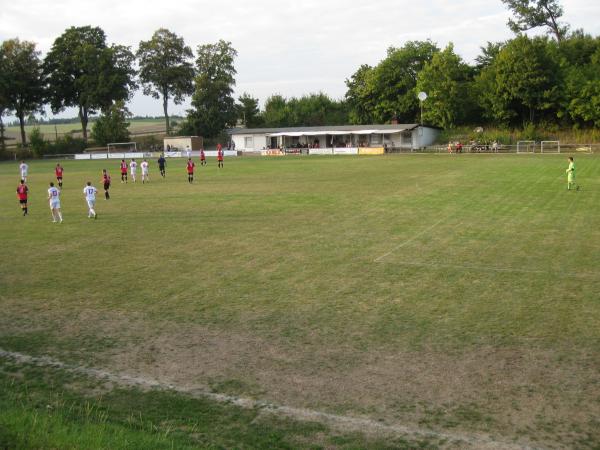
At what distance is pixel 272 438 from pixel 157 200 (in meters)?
23.4

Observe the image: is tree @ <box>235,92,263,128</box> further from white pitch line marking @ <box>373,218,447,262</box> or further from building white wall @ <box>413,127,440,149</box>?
white pitch line marking @ <box>373,218,447,262</box>

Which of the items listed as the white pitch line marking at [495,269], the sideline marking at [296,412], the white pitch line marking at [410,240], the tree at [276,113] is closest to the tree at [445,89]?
the tree at [276,113]

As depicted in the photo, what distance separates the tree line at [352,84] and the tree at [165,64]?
16 centimetres

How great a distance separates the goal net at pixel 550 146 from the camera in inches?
2452

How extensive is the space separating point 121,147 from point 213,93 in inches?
647

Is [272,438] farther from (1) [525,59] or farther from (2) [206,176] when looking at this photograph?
(1) [525,59]

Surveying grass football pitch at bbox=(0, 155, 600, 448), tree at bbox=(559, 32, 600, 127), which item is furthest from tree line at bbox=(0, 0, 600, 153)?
grass football pitch at bbox=(0, 155, 600, 448)

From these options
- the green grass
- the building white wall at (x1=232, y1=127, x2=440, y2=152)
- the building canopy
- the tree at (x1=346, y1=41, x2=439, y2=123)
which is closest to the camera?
the green grass

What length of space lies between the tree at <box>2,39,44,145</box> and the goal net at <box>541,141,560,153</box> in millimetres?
71226

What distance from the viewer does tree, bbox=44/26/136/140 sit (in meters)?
89.2

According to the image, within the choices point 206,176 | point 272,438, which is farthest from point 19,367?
point 206,176

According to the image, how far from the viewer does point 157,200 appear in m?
29.0

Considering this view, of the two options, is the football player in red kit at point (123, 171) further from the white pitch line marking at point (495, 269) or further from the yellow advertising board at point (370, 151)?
the yellow advertising board at point (370, 151)

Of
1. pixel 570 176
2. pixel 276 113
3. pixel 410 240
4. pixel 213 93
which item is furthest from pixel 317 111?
pixel 410 240
